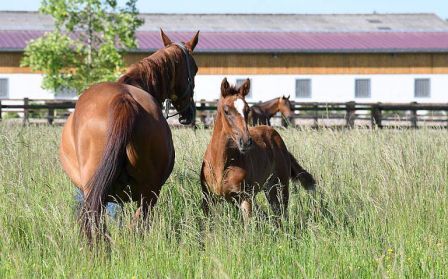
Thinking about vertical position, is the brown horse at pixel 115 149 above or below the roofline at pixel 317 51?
below

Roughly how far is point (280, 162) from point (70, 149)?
2.87m

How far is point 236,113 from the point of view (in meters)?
8.39

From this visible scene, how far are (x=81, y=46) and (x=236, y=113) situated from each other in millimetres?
27666

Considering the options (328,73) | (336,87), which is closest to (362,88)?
(336,87)

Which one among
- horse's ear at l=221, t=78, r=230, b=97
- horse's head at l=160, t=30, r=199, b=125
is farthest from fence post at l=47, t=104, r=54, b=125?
horse's ear at l=221, t=78, r=230, b=97

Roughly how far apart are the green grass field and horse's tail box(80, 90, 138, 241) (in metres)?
0.15

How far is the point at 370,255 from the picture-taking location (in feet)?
19.8

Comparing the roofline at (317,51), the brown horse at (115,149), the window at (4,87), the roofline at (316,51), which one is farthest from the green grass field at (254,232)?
the roofline at (316,51)

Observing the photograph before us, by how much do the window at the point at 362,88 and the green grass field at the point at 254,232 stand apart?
39235 millimetres

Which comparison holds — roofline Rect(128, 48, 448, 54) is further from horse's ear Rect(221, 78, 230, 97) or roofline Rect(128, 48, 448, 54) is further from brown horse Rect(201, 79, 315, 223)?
horse's ear Rect(221, 78, 230, 97)

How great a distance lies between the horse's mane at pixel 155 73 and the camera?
8.00m

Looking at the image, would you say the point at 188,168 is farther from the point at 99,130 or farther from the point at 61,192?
the point at 99,130

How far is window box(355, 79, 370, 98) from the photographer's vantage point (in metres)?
49.0

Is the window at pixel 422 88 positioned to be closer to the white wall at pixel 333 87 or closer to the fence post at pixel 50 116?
the white wall at pixel 333 87
